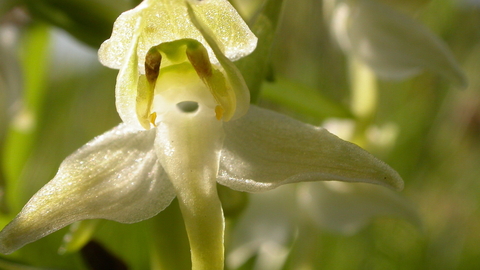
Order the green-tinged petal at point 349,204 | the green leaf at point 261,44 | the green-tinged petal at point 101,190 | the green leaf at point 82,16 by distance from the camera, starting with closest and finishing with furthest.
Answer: the green-tinged petal at point 101,190 < the green leaf at point 261,44 < the green leaf at point 82,16 < the green-tinged petal at point 349,204

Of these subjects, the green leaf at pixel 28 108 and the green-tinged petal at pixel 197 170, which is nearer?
the green-tinged petal at pixel 197 170

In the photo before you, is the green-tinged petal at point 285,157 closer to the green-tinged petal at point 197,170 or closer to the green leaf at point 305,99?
the green-tinged petal at point 197,170

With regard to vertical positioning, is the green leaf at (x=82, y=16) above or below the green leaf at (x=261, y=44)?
below

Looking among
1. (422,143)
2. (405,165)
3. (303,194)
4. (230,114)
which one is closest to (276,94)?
(303,194)

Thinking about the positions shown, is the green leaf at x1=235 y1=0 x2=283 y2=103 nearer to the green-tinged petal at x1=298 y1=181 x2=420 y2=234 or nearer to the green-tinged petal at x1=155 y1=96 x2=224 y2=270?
the green-tinged petal at x1=155 y1=96 x2=224 y2=270

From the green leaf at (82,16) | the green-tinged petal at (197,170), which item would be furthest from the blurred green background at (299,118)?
the green-tinged petal at (197,170)

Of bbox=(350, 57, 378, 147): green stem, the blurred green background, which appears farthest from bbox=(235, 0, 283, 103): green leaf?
bbox=(350, 57, 378, 147): green stem
